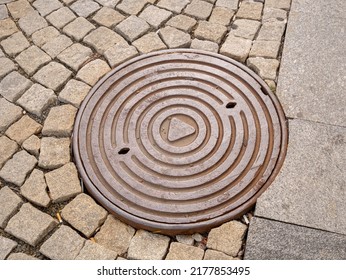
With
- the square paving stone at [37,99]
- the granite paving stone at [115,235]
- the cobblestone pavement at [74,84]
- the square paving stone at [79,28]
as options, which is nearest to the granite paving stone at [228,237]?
the cobblestone pavement at [74,84]

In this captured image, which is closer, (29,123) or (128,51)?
(29,123)

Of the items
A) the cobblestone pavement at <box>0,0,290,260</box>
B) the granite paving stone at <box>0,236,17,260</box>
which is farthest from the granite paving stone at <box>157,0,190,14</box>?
the granite paving stone at <box>0,236,17,260</box>

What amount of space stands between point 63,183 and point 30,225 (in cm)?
29

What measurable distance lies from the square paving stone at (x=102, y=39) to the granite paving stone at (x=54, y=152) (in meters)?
0.78

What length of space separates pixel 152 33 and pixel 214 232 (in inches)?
61.9

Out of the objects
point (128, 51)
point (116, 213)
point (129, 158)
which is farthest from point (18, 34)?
point (116, 213)

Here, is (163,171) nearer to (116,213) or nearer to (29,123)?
(116,213)

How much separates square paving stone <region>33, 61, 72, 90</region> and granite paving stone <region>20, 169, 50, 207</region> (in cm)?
67

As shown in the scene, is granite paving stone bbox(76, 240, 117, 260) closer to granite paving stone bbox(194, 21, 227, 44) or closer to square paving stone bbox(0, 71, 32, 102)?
square paving stone bbox(0, 71, 32, 102)

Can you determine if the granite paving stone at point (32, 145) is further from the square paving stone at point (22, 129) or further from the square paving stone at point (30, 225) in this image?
the square paving stone at point (30, 225)

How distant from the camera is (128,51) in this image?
312cm

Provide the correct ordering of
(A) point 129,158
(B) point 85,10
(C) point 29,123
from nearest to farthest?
(A) point 129,158, (C) point 29,123, (B) point 85,10
